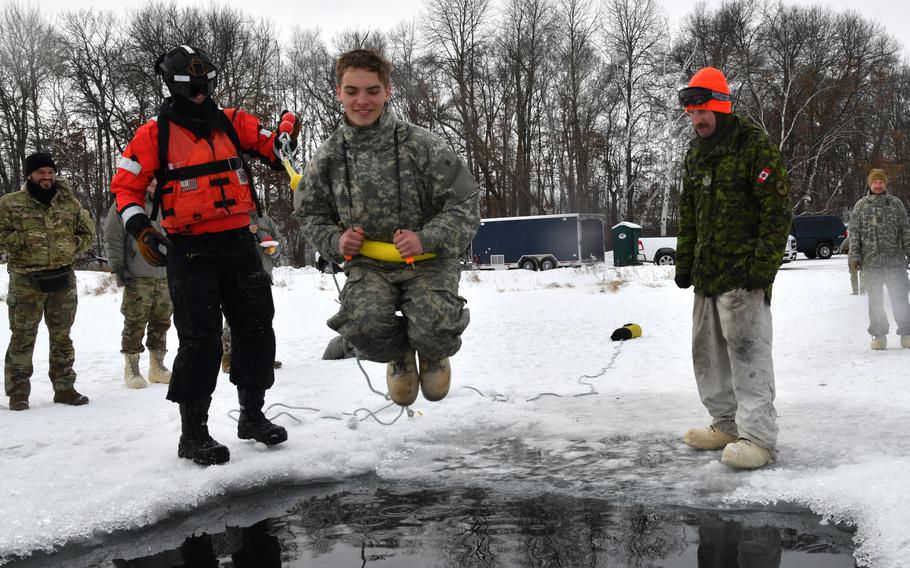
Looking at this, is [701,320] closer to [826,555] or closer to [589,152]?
[826,555]

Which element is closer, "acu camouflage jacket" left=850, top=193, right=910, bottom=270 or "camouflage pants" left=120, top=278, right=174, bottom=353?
"camouflage pants" left=120, top=278, right=174, bottom=353

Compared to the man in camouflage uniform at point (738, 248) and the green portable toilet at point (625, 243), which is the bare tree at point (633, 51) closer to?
the green portable toilet at point (625, 243)

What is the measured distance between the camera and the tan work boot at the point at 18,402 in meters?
6.35

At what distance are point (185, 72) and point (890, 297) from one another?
7669 millimetres

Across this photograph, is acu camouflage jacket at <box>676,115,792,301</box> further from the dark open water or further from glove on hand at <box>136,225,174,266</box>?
glove on hand at <box>136,225,174,266</box>

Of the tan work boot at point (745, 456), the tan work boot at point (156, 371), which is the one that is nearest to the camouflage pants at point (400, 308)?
the tan work boot at point (745, 456)

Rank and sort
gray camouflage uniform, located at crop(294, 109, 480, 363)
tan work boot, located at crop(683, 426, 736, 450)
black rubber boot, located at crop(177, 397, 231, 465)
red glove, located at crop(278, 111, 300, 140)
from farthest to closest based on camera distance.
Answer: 1. red glove, located at crop(278, 111, 300, 140)
2. tan work boot, located at crop(683, 426, 736, 450)
3. black rubber boot, located at crop(177, 397, 231, 465)
4. gray camouflage uniform, located at crop(294, 109, 480, 363)

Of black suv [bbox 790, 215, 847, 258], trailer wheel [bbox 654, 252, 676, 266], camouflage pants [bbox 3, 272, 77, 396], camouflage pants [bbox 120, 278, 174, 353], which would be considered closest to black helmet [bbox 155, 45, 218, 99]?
camouflage pants [bbox 3, 272, 77, 396]

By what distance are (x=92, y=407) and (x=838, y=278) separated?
45.7 feet

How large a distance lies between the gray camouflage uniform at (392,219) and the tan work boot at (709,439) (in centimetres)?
153

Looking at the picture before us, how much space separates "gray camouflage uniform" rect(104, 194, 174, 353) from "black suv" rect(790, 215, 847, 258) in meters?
26.6

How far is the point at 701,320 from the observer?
455cm

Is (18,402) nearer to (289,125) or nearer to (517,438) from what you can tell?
(289,125)

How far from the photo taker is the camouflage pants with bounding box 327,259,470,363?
13.7ft
